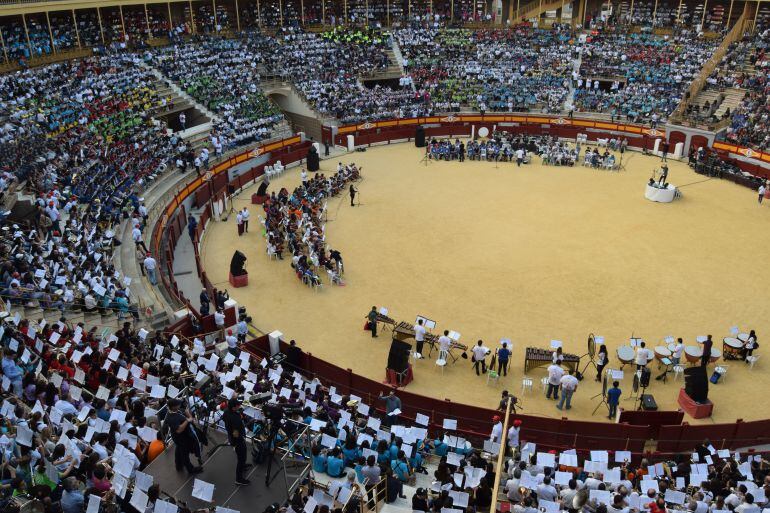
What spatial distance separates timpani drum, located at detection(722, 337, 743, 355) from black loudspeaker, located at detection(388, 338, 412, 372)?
11.2 meters

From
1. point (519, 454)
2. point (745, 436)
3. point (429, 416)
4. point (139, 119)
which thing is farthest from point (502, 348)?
point (139, 119)

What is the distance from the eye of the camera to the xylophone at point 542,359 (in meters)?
22.1

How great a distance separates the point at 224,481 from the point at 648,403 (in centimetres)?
1280

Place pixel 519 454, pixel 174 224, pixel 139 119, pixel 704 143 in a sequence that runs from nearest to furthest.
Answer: pixel 519 454
pixel 174 224
pixel 139 119
pixel 704 143

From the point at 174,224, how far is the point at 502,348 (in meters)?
19.7

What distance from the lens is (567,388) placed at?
67.4ft

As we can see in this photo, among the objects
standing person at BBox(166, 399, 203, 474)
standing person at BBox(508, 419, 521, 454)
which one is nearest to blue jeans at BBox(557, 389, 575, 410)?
standing person at BBox(508, 419, 521, 454)

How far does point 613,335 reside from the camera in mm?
24562

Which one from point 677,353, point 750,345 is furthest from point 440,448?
point 750,345

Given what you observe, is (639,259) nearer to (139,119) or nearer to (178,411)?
(178,411)

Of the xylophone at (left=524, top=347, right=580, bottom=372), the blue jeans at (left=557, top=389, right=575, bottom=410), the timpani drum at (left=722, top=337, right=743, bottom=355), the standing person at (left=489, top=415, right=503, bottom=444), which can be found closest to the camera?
the standing person at (left=489, top=415, right=503, bottom=444)

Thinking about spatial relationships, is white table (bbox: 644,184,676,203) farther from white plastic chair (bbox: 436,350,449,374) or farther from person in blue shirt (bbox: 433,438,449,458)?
person in blue shirt (bbox: 433,438,449,458)

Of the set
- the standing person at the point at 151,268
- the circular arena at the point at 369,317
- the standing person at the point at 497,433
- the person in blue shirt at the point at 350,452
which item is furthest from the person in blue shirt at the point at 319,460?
the standing person at the point at 151,268

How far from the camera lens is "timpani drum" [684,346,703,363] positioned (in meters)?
22.6
